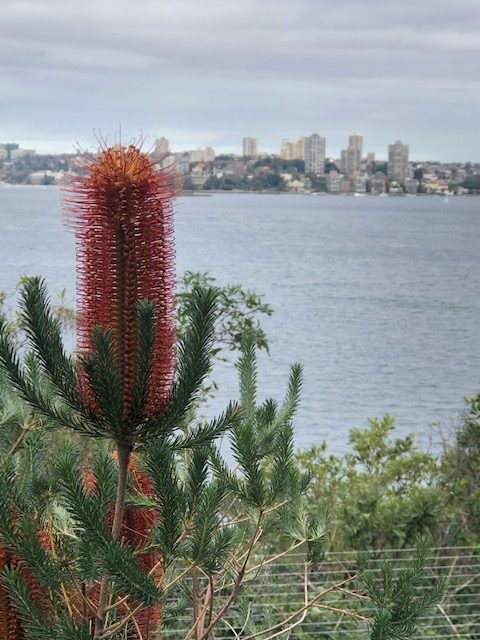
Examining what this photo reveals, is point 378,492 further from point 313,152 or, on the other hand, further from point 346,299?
point 313,152

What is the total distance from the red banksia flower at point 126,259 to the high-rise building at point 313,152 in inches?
1490

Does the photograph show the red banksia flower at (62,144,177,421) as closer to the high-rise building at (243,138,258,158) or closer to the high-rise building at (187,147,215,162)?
the high-rise building at (187,147,215,162)

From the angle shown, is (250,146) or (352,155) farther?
(352,155)

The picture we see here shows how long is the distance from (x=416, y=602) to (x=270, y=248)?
3824 cm

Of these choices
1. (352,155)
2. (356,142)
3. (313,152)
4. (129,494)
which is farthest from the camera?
(356,142)

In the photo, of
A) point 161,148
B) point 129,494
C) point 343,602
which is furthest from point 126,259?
point 343,602

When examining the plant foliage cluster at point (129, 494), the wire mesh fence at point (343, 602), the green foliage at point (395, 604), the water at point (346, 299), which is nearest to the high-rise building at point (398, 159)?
the water at point (346, 299)

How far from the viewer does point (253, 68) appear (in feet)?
107

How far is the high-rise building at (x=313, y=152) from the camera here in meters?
38.8

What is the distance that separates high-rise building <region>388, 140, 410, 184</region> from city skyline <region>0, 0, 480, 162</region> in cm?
76

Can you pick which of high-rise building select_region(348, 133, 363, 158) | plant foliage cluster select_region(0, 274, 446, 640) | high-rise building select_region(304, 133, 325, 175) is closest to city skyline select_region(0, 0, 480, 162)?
plant foliage cluster select_region(0, 274, 446, 640)

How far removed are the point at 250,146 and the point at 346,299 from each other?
1008cm

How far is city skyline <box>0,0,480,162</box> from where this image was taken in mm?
17328

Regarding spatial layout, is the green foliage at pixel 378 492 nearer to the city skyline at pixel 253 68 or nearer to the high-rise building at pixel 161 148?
the city skyline at pixel 253 68
